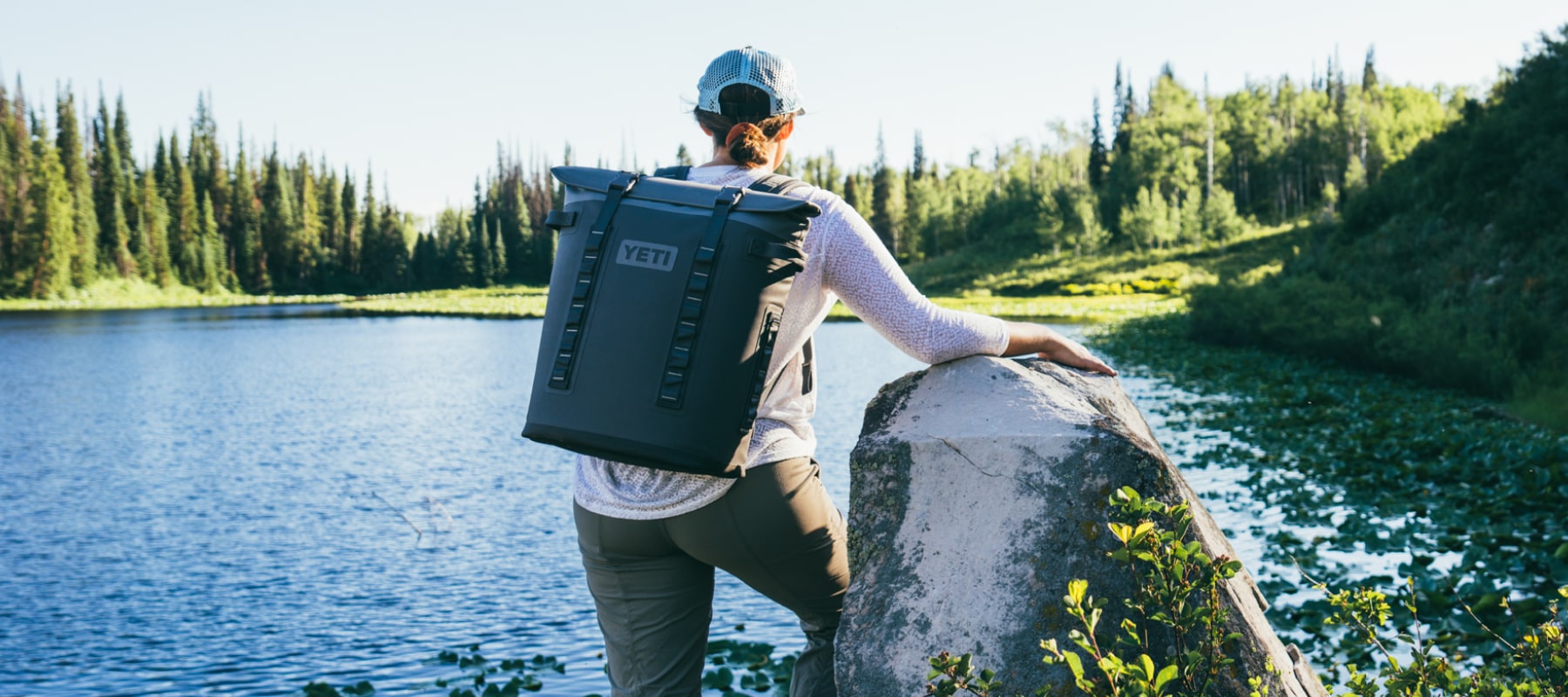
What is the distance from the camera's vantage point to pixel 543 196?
120m

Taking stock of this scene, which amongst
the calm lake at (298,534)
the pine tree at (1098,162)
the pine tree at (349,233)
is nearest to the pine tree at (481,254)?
the pine tree at (349,233)

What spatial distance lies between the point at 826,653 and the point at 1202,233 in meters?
63.2

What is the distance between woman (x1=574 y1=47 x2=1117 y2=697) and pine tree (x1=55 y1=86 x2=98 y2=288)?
8819 centimetres

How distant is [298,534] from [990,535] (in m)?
9.21

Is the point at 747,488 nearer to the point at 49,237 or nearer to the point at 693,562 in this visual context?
the point at 693,562

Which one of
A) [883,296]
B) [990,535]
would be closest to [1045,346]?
[990,535]

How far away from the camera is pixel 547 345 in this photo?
2.15 meters

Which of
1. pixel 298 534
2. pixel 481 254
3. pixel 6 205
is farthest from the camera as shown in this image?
pixel 481 254

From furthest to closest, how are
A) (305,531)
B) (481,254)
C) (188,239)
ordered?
1. (481,254)
2. (188,239)
3. (305,531)

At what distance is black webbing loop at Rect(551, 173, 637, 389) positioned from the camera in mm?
2096

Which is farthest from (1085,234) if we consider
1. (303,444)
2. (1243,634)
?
(1243,634)

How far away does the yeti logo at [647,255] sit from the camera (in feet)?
6.75

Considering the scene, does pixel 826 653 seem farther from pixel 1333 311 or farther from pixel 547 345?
pixel 1333 311

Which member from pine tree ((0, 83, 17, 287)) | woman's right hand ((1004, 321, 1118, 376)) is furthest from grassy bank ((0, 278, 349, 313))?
woman's right hand ((1004, 321, 1118, 376))
